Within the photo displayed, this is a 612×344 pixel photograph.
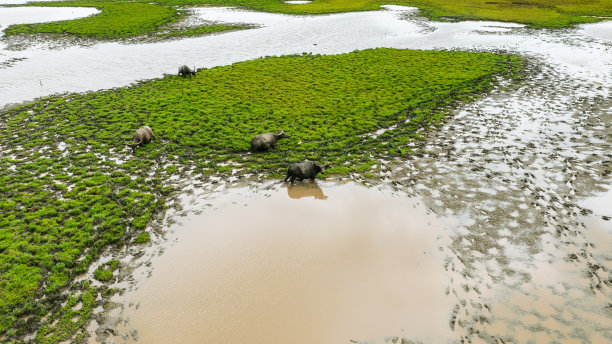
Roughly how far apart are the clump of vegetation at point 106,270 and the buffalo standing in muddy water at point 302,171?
7.22 meters

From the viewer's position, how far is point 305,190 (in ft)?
46.5

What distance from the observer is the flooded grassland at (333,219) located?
882 cm

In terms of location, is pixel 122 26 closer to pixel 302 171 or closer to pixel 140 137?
pixel 140 137

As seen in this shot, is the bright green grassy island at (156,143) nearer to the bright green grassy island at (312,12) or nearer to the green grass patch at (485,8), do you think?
the bright green grassy island at (312,12)

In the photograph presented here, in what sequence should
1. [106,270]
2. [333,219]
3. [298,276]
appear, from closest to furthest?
[298,276] < [106,270] < [333,219]

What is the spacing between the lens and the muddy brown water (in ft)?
28.1

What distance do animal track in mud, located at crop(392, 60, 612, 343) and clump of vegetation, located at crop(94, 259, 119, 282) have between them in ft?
32.9

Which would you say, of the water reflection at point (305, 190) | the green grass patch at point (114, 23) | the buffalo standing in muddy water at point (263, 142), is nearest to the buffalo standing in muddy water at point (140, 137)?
the buffalo standing in muddy water at point (263, 142)

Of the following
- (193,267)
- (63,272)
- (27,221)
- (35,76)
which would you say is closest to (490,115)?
(193,267)

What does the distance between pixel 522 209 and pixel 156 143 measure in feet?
57.8

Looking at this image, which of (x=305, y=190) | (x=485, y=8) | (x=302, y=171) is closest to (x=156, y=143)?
(x=302, y=171)

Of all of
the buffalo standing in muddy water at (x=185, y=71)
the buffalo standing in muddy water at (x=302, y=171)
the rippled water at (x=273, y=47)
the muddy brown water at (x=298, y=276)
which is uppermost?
the rippled water at (x=273, y=47)

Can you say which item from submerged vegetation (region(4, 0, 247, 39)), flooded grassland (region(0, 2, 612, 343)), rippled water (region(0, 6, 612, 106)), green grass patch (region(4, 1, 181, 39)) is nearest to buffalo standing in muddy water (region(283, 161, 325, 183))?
flooded grassland (region(0, 2, 612, 343))

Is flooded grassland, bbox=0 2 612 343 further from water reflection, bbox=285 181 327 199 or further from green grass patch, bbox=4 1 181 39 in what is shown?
green grass patch, bbox=4 1 181 39
